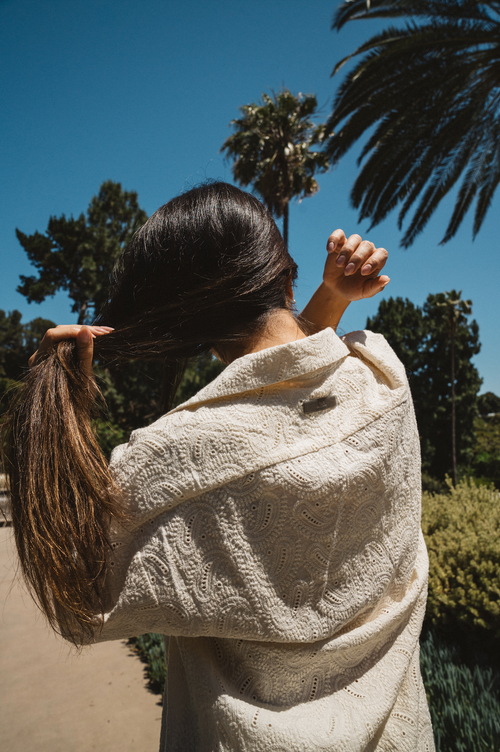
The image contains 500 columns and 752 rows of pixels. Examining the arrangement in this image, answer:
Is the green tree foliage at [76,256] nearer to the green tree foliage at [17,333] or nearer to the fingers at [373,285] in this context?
the green tree foliage at [17,333]

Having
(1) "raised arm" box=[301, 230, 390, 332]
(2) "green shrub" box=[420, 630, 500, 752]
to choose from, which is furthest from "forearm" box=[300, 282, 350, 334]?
(2) "green shrub" box=[420, 630, 500, 752]

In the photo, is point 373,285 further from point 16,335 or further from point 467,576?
point 16,335

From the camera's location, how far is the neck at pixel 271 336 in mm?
1025

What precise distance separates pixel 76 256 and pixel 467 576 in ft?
61.4

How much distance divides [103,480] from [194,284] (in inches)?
18.0

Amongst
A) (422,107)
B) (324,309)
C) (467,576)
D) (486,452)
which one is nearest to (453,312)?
(486,452)

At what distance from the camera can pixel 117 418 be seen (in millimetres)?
17000

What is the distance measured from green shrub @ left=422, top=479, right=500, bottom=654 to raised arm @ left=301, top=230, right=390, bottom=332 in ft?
7.58

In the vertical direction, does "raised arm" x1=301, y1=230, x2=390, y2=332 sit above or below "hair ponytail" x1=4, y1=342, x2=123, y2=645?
above

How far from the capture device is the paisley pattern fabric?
2.64ft

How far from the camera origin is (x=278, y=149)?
12.5m

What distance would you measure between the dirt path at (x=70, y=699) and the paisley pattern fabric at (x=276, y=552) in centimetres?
216

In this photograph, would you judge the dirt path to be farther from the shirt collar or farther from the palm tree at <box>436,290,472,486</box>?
the palm tree at <box>436,290,472,486</box>

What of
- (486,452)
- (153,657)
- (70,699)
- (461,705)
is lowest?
(70,699)
